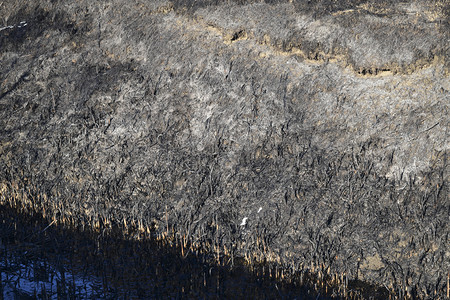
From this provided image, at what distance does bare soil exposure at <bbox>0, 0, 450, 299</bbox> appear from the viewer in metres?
11.0

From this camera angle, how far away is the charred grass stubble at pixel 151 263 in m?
9.84

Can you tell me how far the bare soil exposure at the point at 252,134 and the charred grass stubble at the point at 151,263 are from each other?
9 centimetres

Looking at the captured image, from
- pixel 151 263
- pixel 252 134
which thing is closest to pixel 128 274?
pixel 151 263

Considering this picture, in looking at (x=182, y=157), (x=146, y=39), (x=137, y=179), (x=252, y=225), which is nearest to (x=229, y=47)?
(x=146, y=39)

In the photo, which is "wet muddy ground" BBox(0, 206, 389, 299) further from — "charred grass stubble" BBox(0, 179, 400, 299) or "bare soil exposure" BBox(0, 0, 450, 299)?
"bare soil exposure" BBox(0, 0, 450, 299)

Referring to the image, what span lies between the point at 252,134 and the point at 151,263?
4.52 m

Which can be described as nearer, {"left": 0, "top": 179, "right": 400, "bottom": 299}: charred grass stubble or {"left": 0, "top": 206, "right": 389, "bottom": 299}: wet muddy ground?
{"left": 0, "top": 206, "right": 389, "bottom": 299}: wet muddy ground

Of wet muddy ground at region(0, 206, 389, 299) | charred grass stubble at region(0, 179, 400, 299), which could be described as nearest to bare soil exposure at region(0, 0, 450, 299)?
charred grass stubble at region(0, 179, 400, 299)

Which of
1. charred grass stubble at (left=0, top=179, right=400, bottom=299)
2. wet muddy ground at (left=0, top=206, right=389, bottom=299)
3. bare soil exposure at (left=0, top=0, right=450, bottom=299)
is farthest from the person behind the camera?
bare soil exposure at (left=0, top=0, right=450, bottom=299)

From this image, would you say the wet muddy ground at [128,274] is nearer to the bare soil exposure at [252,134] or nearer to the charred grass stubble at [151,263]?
the charred grass stubble at [151,263]

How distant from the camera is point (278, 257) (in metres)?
10.9

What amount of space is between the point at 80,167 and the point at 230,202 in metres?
4.49

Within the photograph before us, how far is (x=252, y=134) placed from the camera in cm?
1329

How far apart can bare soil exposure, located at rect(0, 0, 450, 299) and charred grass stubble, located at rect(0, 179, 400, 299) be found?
9 cm
